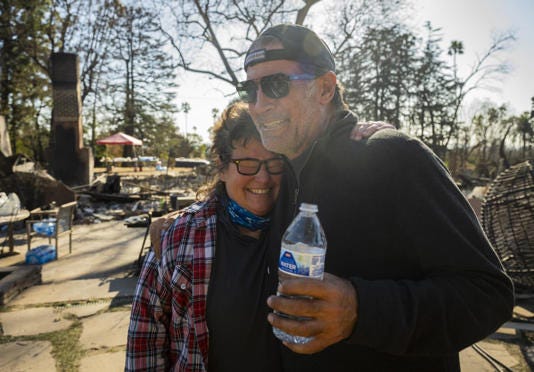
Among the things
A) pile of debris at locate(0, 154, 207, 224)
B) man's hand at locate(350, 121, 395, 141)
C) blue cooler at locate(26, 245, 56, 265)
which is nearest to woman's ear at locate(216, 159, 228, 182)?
man's hand at locate(350, 121, 395, 141)

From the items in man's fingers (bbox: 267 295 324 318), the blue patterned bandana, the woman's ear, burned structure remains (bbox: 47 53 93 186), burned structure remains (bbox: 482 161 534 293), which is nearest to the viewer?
man's fingers (bbox: 267 295 324 318)

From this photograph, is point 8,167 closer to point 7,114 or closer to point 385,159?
point 385,159

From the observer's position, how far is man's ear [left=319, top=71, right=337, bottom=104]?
155cm

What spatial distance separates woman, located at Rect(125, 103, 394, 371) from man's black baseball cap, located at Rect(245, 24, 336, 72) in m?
0.48

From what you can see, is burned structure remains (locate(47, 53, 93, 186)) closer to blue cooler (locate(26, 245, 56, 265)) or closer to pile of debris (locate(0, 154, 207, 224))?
pile of debris (locate(0, 154, 207, 224))

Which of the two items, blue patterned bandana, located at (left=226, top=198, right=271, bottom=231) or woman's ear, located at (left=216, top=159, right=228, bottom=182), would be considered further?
woman's ear, located at (left=216, top=159, right=228, bottom=182)

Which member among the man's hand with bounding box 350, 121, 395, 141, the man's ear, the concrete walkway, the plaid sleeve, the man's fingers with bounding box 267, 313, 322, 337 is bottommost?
the concrete walkway

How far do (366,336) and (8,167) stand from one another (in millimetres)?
13042

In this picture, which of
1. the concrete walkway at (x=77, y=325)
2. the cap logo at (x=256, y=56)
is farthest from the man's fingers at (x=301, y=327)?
the concrete walkway at (x=77, y=325)

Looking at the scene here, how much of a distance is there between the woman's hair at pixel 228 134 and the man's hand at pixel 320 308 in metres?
1.09

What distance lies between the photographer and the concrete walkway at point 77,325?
326 centimetres

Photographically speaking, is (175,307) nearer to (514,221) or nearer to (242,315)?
(242,315)

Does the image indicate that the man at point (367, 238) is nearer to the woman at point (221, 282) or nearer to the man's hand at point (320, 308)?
the man's hand at point (320, 308)

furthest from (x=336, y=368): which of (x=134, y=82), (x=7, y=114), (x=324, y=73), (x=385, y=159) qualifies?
(x=134, y=82)
